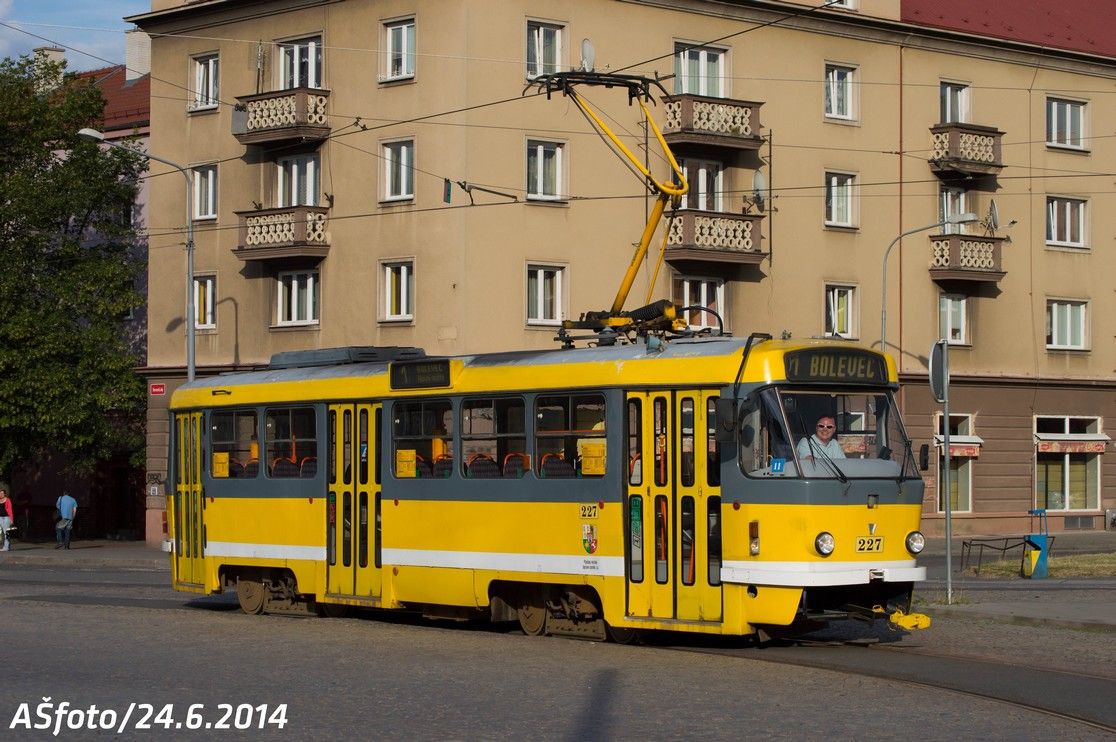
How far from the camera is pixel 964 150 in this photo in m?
46.2

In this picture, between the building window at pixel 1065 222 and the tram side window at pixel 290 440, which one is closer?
the tram side window at pixel 290 440

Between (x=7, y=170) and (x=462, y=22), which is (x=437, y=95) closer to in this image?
(x=462, y=22)

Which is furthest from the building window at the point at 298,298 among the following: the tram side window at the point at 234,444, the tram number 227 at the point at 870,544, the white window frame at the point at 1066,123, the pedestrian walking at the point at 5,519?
the tram number 227 at the point at 870,544

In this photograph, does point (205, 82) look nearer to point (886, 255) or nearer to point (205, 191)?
point (205, 191)

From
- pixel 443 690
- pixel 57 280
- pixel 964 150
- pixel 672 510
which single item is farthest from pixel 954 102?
pixel 443 690

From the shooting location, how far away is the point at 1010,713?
12297mm

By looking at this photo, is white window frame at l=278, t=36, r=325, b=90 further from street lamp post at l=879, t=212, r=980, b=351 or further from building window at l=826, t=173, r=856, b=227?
street lamp post at l=879, t=212, r=980, b=351

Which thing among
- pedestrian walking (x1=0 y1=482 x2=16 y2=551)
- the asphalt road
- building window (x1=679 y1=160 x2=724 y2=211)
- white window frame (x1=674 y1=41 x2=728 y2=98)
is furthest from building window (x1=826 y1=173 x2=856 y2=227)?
the asphalt road

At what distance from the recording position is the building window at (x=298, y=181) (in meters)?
42.3

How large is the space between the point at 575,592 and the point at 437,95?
23829 millimetres

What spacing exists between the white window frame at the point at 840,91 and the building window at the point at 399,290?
37.9 ft

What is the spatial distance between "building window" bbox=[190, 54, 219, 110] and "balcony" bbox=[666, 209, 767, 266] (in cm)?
1188

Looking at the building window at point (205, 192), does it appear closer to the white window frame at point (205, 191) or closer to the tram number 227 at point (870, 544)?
the white window frame at point (205, 191)

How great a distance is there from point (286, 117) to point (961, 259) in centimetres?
1735
